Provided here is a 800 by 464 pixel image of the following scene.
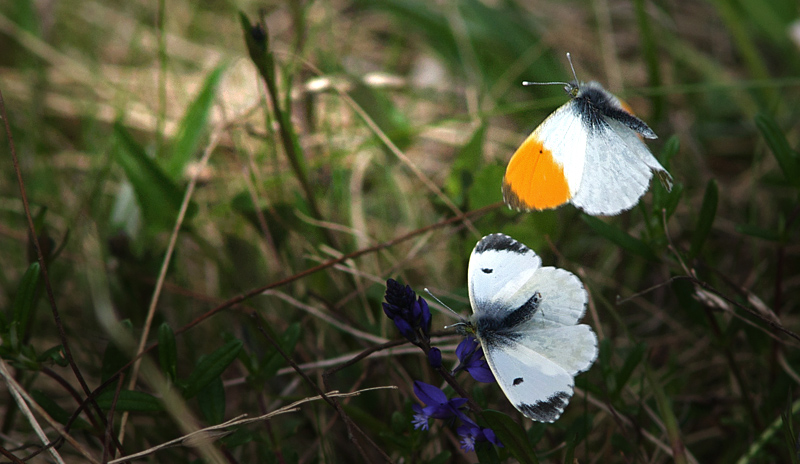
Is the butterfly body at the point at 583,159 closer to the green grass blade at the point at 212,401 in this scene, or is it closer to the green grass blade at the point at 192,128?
the green grass blade at the point at 212,401

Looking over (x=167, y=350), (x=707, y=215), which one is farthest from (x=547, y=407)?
(x=167, y=350)

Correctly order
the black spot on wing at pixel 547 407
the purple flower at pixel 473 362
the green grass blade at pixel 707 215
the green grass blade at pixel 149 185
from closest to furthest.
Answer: the black spot on wing at pixel 547 407, the purple flower at pixel 473 362, the green grass blade at pixel 707 215, the green grass blade at pixel 149 185

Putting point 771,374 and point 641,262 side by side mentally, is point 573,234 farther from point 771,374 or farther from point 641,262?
point 771,374

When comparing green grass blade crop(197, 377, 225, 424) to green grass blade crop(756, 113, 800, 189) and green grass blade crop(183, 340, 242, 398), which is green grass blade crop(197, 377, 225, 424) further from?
green grass blade crop(756, 113, 800, 189)

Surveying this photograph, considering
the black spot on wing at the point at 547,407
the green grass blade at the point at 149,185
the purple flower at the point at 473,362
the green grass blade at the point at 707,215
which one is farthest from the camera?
the green grass blade at the point at 149,185

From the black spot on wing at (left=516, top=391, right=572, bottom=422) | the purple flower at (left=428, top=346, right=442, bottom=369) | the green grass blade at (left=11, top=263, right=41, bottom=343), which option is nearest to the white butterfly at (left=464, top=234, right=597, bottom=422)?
the black spot on wing at (left=516, top=391, right=572, bottom=422)

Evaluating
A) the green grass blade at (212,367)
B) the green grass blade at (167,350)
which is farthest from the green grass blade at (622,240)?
the green grass blade at (167,350)

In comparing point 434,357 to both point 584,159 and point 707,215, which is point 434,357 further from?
point 707,215
